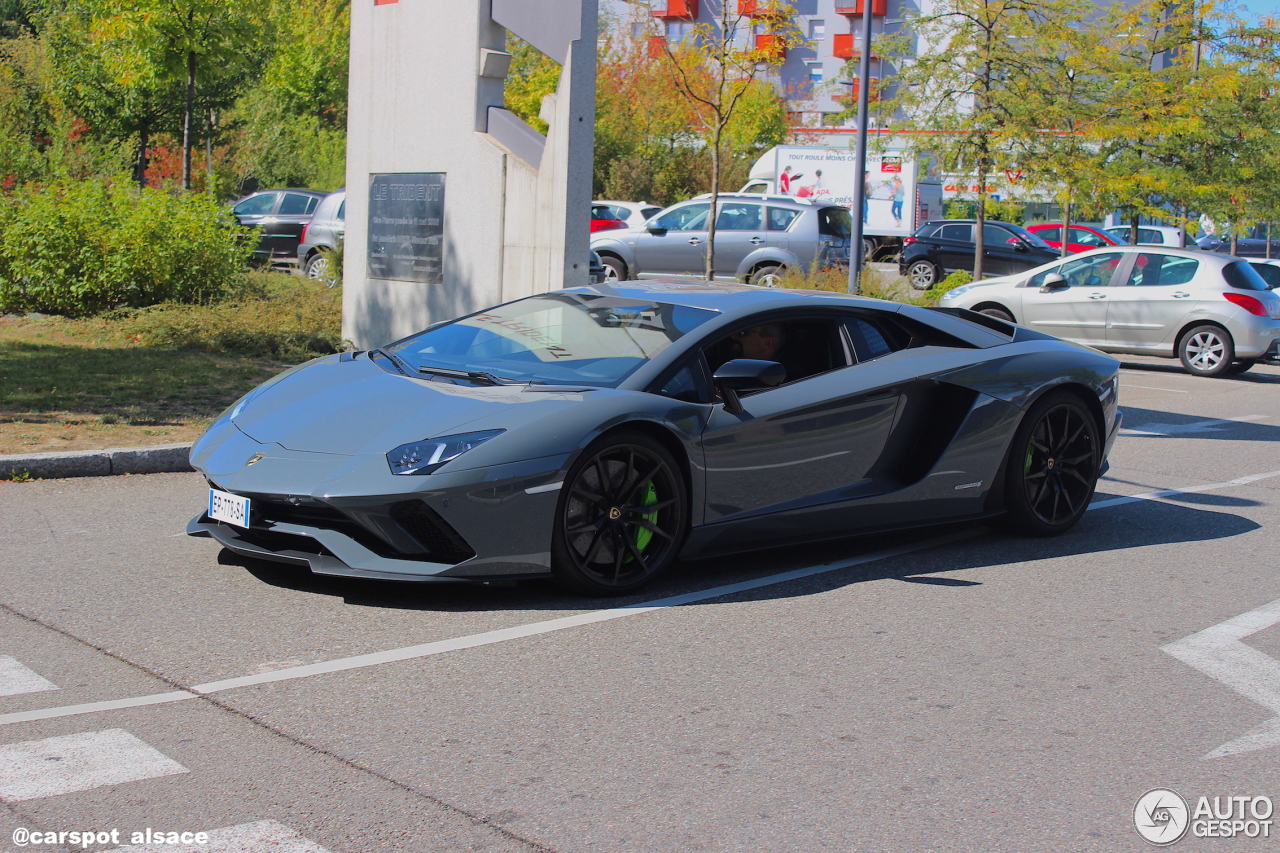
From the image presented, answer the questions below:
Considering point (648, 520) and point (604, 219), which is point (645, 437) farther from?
point (604, 219)

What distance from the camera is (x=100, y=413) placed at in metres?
8.80

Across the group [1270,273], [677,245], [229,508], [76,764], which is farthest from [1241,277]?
[76,764]

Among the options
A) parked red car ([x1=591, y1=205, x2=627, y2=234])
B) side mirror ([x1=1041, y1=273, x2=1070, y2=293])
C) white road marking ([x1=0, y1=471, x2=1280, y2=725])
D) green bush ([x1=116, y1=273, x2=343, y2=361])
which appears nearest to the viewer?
white road marking ([x1=0, y1=471, x2=1280, y2=725])

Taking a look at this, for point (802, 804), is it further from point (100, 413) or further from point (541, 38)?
point (541, 38)

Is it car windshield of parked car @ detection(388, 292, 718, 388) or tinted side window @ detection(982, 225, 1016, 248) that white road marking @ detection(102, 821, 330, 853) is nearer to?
car windshield of parked car @ detection(388, 292, 718, 388)

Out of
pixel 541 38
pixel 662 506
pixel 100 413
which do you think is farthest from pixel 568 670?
pixel 541 38

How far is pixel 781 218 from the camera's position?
816 inches

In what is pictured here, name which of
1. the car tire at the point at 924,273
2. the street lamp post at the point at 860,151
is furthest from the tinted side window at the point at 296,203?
the car tire at the point at 924,273

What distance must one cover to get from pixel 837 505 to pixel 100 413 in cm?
540

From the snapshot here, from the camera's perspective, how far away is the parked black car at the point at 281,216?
2269cm

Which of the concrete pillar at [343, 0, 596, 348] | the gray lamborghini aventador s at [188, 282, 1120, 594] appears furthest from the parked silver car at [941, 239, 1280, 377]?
the gray lamborghini aventador s at [188, 282, 1120, 594]

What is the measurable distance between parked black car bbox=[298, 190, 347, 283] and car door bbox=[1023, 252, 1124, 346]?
10.1 meters

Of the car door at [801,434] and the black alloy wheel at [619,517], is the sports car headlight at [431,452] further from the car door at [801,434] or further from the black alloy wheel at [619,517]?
the car door at [801,434]

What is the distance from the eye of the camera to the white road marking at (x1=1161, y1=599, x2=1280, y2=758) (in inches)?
158
